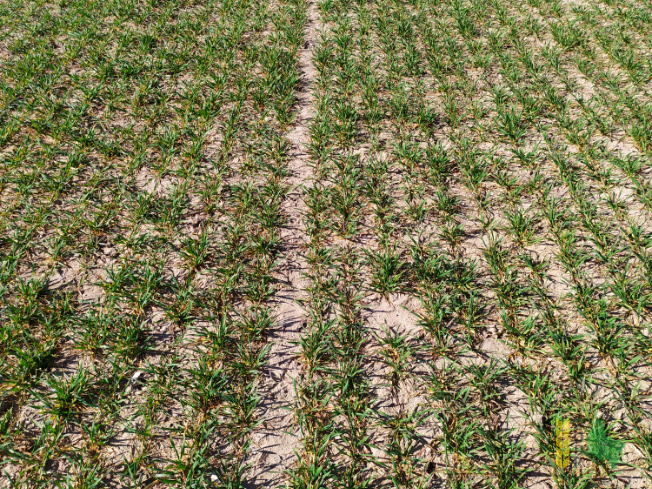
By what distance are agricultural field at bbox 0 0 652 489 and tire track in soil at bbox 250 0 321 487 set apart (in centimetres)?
1

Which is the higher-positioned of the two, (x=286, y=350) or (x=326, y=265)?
(x=326, y=265)

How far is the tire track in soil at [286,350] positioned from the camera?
2016 mm

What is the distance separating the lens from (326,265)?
287 cm

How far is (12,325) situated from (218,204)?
159 cm

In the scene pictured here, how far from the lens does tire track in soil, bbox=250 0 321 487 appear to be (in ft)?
6.61

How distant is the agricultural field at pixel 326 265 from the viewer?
2023mm

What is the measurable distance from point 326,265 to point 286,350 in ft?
2.35

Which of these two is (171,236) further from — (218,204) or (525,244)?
(525,244)

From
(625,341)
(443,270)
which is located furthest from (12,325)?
(625,341)

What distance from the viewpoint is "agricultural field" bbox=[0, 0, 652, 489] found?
202cm

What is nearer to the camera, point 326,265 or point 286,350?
point 286,350

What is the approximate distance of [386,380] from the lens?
2299 millimetres

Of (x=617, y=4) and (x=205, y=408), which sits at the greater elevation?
(x=617, y=4)

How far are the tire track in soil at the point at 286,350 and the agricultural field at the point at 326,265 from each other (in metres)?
0.01
